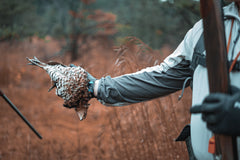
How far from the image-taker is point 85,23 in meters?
8.03

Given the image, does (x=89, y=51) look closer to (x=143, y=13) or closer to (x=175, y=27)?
(x=143, y=13)

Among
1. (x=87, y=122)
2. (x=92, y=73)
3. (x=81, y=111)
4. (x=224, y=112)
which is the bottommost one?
(x=87, y=122)

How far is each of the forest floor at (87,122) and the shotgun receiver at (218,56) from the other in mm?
1240

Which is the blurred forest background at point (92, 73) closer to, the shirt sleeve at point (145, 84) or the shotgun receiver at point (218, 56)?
the shirt sleeve at point (145, 84)

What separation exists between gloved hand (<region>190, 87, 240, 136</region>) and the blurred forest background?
1297mm

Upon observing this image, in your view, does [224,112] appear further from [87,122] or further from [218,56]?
[87,122]

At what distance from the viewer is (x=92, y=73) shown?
108 inches

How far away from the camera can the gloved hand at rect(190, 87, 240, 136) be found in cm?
85

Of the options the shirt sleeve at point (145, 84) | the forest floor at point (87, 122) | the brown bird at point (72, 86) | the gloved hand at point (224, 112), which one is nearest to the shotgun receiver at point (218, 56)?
the gloved hand at point (224, 112)

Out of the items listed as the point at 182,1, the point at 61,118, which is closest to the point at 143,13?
the point at 61,118

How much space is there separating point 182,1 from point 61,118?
3.42 meters

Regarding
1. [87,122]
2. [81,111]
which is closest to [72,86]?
[81,111]

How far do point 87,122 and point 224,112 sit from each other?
4.38m

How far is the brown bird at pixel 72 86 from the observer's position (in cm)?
135
